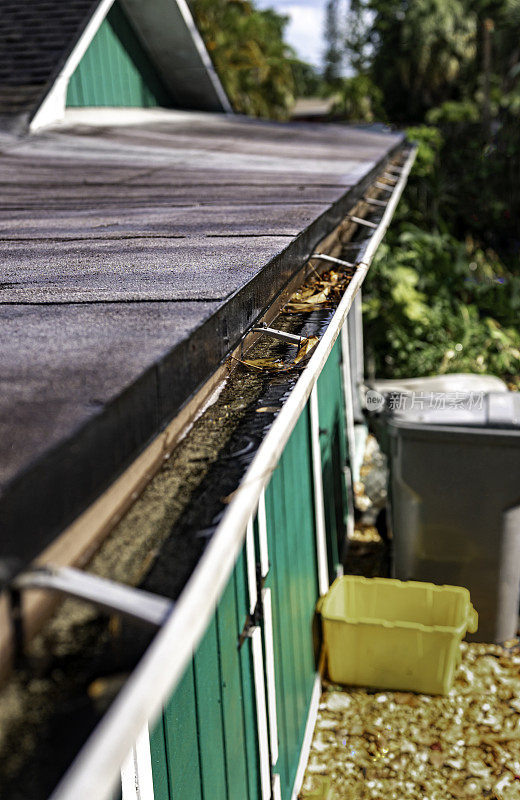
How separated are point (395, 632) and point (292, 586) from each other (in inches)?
30.7

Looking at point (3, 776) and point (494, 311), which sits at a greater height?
point (3, 776)

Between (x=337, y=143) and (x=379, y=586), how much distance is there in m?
3.81

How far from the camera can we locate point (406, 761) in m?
4.04

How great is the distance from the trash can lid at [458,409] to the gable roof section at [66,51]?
376 centimetres

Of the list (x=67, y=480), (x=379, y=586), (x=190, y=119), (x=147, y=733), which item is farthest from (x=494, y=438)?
(x=190, y=119)

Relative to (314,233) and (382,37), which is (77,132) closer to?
(314,233)

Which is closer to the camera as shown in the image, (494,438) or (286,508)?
(286,508)

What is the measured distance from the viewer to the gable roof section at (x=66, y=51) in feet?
20.7

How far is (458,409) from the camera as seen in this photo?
4621mm

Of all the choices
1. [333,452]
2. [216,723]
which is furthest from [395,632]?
[216,723]

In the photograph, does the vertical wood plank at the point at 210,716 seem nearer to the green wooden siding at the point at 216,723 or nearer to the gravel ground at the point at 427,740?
the green wooden siding at the point at 216,723

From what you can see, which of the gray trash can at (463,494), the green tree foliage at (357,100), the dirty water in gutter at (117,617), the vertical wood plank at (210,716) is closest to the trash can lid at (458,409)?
the gray trash can at (463,494)

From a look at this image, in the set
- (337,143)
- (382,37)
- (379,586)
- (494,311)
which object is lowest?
(379,586)

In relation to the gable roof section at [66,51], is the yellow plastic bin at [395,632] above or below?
below
